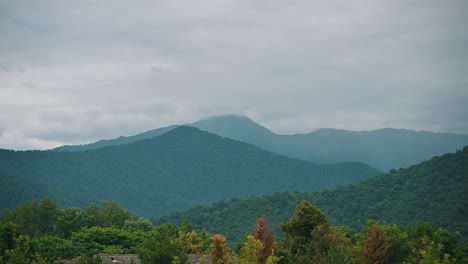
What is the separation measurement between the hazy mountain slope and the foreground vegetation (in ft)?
197

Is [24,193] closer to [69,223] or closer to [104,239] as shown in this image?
[69,223]

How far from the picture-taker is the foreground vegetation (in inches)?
1291

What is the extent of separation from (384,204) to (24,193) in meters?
76.5

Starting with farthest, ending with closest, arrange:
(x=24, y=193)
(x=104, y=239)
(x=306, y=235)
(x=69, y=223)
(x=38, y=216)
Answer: (x=24, y=193) < (x=38, y=216) < (x=69, y=223) < (x=104, y=239) < (x=306, y=235)

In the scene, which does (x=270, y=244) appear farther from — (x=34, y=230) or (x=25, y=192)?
(x=25, y=192)

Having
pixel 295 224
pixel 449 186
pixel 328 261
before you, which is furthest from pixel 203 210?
pixel 328 261

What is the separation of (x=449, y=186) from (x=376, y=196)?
13.7 m

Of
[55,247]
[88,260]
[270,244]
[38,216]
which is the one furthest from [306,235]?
[38,216]

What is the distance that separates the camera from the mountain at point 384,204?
8206cm

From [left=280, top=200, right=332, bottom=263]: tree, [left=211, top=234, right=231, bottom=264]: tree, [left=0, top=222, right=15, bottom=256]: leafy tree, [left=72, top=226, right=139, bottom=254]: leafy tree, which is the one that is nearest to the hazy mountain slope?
[left=72, top=226, right=139, bottom=254]: leafy tree

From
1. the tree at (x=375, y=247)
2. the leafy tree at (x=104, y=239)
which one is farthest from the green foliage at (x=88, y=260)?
the leafy tree at (x=104, y=239)

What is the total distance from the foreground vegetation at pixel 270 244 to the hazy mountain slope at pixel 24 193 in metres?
60.0

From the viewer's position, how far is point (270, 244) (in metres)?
36.4

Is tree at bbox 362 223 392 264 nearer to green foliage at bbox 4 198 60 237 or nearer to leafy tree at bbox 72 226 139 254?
leafy tree at bbox 72 226 139 254
